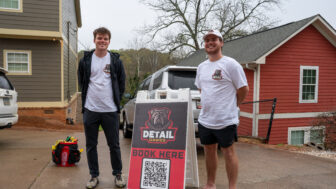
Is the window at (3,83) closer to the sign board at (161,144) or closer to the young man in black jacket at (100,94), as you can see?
the young man in black jacket at (100,94)

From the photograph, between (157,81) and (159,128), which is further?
(157,81)

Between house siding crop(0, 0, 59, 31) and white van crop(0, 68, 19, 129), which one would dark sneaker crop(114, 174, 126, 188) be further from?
house siding crop(0, 0, 59, 31)

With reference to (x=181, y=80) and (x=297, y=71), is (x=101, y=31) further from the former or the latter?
(x=297, y=71)

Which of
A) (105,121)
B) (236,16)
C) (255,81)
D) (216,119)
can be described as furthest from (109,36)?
(236,16)

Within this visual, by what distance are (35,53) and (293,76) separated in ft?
38.0

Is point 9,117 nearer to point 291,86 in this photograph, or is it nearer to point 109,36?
point 109,36

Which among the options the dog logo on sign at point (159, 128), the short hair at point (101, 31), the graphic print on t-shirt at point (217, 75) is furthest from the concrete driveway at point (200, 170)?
the short hair at point (101, 31)

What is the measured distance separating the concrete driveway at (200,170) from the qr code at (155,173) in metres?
0.73

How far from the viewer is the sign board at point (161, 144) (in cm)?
305

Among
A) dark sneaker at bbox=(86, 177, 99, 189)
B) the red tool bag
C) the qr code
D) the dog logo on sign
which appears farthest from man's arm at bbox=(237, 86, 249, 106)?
the red tool bag

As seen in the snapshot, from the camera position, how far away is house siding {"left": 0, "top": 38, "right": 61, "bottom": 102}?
37.0ft

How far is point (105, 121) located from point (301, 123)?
37.4ft

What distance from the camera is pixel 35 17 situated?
11.2m

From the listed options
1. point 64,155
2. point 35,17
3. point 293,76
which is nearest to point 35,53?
point 35,17
